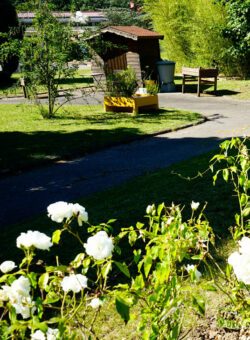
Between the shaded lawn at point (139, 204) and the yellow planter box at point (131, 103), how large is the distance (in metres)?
6.80

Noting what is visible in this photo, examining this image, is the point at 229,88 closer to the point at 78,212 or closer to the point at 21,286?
the point at 78,212

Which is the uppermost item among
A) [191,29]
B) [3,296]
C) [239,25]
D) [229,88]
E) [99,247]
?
[191,29]

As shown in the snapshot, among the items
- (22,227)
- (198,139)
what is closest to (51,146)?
(198,139)

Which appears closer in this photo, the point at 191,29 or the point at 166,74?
the point at 166,74

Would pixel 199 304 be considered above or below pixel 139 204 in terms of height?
above

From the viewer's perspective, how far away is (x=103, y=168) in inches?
270

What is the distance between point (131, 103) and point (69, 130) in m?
2.96

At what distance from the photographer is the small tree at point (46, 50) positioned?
11.3m

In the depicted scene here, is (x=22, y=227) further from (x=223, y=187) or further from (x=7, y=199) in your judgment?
(x=223, y=187)

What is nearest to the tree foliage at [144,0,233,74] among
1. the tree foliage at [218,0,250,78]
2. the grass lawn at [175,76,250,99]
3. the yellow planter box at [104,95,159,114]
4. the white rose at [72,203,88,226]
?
the grass lawn at [175,76,250,99]

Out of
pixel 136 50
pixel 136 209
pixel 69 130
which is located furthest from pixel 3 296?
pixel 136 50

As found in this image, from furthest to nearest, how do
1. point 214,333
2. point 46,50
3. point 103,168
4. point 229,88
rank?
point 229,88 → point 46,50 → point 103,168 → point 214,333

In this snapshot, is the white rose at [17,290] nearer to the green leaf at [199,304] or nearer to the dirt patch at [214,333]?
the green leaf at [199,304]

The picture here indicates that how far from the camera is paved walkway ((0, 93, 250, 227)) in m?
5.41
